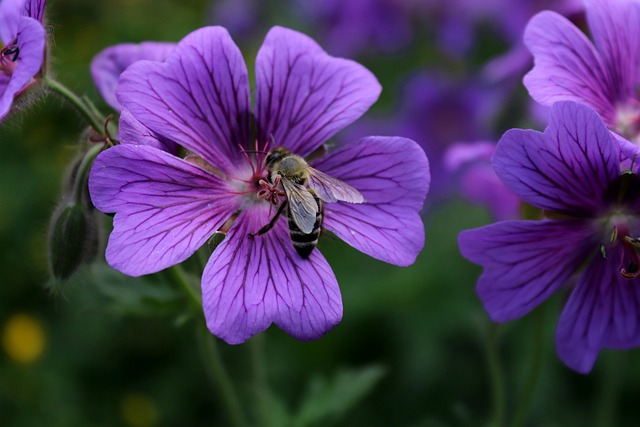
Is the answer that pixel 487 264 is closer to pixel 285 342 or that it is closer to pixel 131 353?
pixel 285 342

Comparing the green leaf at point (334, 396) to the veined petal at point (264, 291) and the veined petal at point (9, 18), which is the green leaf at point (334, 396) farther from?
the veined petal at point (9, 18)

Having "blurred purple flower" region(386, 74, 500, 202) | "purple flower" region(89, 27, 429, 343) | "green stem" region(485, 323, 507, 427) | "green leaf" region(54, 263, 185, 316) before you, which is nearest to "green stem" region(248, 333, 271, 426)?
"green leaf" region(54, 263, 185, 316)

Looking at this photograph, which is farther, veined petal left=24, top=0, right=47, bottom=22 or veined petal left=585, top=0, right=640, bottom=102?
veined petal left=585, top=0, right=640, bottom=102

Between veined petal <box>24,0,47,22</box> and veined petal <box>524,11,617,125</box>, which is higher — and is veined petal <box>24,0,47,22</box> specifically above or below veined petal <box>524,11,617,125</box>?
below

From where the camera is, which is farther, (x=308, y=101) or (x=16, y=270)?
(x=16, y=270)

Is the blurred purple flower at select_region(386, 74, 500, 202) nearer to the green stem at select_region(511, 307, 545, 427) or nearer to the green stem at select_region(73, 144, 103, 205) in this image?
the green stem at select_region(511, 307, 545, 427)

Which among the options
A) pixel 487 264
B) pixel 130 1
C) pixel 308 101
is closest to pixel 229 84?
pixel 308 101

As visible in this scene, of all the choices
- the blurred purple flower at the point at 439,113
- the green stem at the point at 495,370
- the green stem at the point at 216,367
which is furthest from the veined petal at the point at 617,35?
the blurred purple flower at the point at 439,113

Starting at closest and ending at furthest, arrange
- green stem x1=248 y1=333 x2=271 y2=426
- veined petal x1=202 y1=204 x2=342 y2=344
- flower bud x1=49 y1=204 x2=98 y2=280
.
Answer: veined petal x1=202 y1=204 x2=342 y2=344
flower bud x1=49 y1=204 x2=98 y2=280
green stem x1=248 y1=333 x2=271 y2=426
